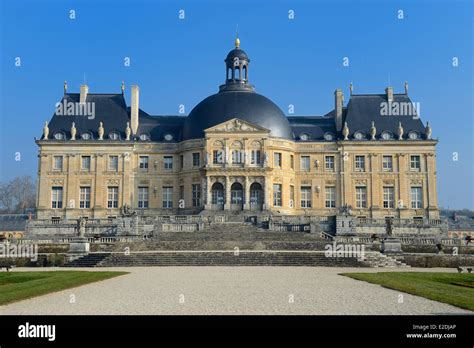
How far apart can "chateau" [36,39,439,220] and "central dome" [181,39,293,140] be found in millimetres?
112

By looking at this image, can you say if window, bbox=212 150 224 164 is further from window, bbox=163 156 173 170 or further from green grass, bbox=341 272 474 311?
green grass, bbox=341 272 474 311

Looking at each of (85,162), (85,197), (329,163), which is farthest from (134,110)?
(329,163)

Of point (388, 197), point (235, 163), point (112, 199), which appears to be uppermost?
point (235, 163)

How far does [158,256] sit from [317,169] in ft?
92.0

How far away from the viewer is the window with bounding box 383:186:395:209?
51.8 m

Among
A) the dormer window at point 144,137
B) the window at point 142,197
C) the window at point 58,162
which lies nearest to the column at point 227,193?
the window at point 142,197

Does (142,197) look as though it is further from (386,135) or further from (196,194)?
(386,135)

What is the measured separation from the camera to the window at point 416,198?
169 ft

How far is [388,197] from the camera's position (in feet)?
171

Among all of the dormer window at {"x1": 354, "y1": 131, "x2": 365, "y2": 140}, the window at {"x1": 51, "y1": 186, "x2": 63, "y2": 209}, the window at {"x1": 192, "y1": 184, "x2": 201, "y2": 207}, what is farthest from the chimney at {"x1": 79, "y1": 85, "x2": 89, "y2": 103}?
the dormer window at {"x1": 354, "y1": 131, "x2": 365, "y2": 140}

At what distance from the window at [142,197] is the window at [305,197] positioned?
14.5 meters

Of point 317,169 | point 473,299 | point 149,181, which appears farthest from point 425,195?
point 473,299

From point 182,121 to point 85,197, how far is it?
12091 mm
